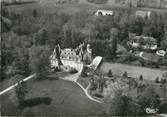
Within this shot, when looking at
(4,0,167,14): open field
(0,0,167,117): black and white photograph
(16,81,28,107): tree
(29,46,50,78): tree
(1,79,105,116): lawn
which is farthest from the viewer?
(4,0,167,14): open field

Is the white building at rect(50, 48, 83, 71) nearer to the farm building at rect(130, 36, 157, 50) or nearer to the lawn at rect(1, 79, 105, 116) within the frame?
the lawn at rect(1, 79, 105, 116)

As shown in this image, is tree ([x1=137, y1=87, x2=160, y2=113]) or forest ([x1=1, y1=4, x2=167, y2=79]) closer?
tree ([x1=137, y1=87, x2=160, y2=113])

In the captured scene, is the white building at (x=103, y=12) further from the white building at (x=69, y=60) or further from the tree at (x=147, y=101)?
the tree at (x=147, y=101)

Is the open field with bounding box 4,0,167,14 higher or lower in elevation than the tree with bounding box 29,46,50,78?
higher

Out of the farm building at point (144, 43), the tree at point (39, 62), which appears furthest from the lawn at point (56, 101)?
the farm building at point (144, 43)

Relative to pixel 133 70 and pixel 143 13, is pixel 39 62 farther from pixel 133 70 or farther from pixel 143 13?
pixel 143 13

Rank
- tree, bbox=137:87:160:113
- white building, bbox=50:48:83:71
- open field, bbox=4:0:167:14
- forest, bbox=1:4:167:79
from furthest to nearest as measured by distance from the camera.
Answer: open field, bbox=4:0:167:14
white building, bbox=50:48:83:71
forest, bbox=1:4:167:79
tree, bbox=137:87:160:113

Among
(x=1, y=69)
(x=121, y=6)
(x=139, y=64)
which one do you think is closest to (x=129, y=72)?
(x=139, y=64)

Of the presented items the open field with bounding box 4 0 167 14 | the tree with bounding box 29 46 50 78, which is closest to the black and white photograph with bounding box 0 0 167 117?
the tree with bounding box 29 46 50 78

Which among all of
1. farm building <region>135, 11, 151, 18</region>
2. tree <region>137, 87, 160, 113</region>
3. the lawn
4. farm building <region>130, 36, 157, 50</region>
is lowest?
the lawn
